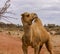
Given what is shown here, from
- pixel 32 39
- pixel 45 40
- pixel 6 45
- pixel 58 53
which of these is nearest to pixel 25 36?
pixel 32 39

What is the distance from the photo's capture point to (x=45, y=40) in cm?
1407

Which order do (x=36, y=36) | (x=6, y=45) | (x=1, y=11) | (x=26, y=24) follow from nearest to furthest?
(x=1, y=11), (x=26, y=24), (x=36, y=36), (x=6, y=45)

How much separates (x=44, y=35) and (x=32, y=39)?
5.31ft

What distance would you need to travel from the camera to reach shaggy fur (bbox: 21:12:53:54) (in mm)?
11789

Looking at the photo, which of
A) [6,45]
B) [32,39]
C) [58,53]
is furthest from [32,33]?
[6,45]

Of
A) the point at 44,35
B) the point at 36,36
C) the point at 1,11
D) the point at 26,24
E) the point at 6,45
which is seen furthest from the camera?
the point at 6,45

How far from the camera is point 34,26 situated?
1324 centimetres

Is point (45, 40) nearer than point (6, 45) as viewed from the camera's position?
Yes

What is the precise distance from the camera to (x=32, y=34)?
12.5m

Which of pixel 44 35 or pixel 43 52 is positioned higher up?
pixel 44 35

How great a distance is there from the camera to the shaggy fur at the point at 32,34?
11.8 meters

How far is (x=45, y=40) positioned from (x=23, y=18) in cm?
258

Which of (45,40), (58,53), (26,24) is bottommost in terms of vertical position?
(58,53)

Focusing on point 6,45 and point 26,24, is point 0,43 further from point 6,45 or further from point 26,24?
point 26,24
